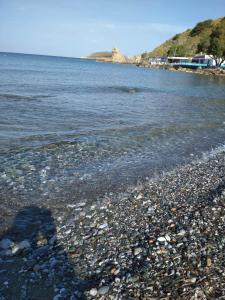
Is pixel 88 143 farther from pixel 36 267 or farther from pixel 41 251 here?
pixel 36 267

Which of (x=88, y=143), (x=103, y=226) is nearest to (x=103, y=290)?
(x=103, y=226)

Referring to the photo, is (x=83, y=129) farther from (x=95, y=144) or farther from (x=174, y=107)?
(x=174, y=107)

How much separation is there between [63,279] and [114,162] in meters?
8.41

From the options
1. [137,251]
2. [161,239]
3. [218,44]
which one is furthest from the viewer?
[218,44]

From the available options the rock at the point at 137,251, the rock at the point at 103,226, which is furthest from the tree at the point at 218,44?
the rock at the point at 137,251

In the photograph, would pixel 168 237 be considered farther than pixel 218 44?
No

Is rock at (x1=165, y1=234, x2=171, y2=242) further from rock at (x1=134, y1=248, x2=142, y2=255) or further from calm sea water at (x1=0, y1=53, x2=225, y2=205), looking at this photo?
calm sea water at (x1=0, y1=53, x2=225, y2=205)

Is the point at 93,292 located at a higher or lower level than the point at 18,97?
lower

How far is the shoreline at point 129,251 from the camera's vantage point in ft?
19.4

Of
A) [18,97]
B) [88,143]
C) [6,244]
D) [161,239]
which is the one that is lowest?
[6,244]

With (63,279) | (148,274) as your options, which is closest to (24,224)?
(63,279)

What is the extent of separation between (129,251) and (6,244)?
2952mm

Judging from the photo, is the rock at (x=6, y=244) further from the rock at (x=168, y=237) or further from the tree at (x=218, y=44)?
the tree at (x=218, y=44)

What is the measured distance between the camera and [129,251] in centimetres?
696
